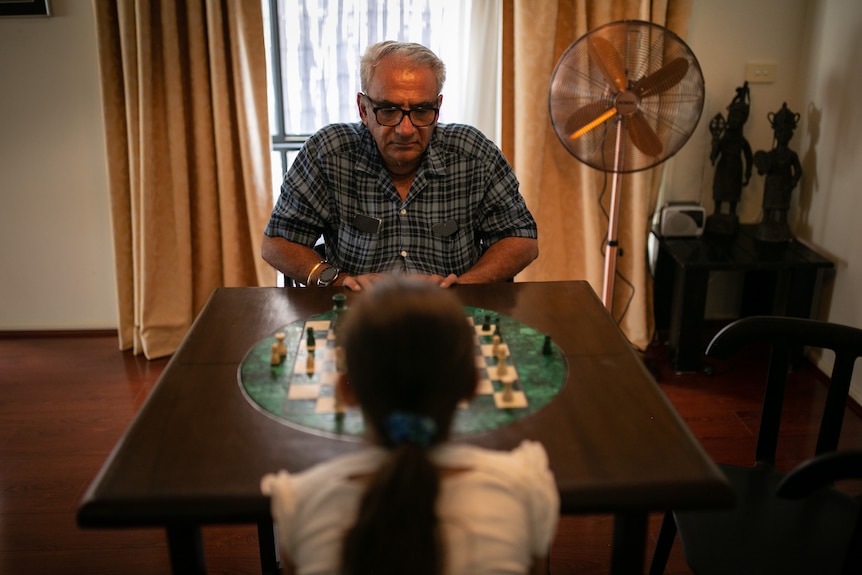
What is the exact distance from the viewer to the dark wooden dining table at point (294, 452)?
1.11 m

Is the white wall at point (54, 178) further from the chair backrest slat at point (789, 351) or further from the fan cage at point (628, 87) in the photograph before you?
the chair backrest slat at point (789, 351)

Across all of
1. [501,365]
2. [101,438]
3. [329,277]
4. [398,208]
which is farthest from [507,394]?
[101,438]

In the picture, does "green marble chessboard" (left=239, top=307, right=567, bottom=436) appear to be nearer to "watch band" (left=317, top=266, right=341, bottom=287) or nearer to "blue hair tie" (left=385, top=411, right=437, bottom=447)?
"blue hair tie" (left=385, top=411, right=437, bottom=447)

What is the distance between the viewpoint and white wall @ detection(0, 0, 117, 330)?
10.1ft

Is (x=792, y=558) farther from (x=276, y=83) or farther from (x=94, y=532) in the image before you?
(x=276, y=83)

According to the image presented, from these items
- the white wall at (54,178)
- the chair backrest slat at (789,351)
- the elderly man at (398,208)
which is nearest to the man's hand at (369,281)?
the elderly man at (398,208)

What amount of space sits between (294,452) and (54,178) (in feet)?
8.41

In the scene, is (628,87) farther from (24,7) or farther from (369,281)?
(24,7)

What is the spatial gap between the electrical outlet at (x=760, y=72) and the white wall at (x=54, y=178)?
262 centimetres

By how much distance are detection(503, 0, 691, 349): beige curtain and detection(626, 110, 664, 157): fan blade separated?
407 mm

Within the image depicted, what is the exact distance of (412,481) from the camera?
0.92m

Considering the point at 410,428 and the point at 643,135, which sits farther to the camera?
the point at 643,135

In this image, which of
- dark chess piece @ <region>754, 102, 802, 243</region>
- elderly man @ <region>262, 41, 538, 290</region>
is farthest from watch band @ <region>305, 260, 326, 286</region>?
dark chess piece @ <region>754, 102, 802, 243</region>

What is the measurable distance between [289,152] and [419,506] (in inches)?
103
